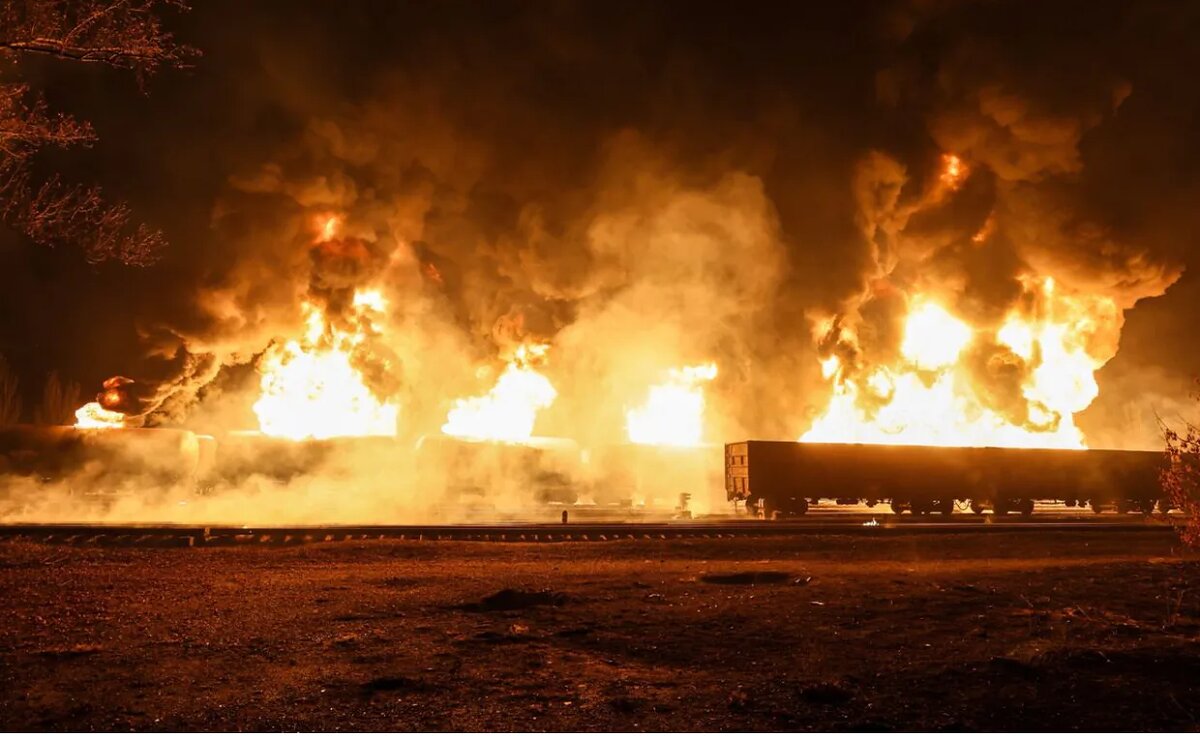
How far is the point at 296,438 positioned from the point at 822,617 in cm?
2702

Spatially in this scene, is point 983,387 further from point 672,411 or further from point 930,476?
point 672,411

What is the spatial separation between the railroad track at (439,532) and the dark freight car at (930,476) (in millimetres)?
5805

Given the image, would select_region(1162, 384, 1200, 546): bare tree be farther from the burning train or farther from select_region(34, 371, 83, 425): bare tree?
select_region(34, 371, 83, 425): bare tree

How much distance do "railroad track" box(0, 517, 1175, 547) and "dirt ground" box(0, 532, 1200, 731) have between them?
3207 mm

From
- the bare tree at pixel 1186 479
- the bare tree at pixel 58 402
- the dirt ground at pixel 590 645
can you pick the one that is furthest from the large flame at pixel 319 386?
the bare tree at pixel 58 402

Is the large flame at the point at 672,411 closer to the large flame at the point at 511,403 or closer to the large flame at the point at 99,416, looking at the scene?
the large flame at the point at 511,403

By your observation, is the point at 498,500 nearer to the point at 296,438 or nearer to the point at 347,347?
the point at 296,438

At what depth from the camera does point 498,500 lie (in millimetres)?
34406

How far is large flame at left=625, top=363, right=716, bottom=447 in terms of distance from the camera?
4234cm

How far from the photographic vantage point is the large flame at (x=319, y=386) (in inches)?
1458

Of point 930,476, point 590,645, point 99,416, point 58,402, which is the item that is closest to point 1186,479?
point 590,645

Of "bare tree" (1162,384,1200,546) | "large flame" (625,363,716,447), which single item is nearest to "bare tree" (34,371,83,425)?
"large flame" (625,363,716,447)

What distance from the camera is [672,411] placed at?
4234cm

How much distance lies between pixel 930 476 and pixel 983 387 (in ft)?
36.7
